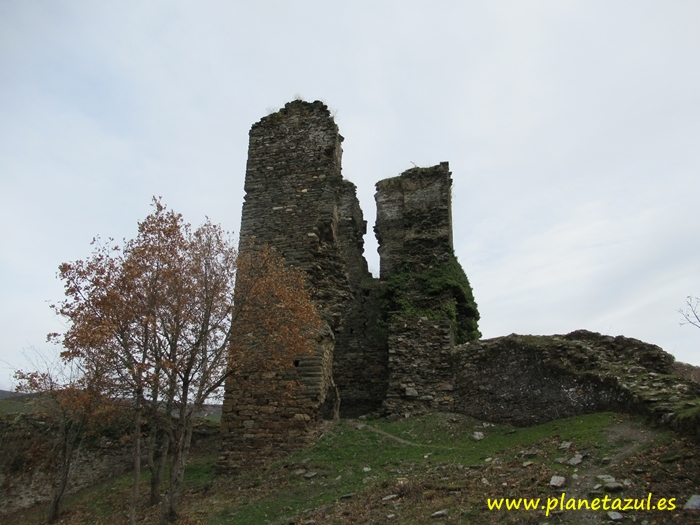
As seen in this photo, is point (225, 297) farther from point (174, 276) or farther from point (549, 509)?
point (549, 509)

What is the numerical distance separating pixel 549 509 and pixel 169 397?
6.68 meters

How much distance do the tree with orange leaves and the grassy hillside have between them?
200 centimetres

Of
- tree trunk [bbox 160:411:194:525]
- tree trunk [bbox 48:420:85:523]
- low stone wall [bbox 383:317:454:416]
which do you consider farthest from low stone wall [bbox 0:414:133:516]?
low stone wall [bbox 383:317:454:416]

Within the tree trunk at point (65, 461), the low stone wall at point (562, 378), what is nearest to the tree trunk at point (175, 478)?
the tree trunk at point (65, 461)

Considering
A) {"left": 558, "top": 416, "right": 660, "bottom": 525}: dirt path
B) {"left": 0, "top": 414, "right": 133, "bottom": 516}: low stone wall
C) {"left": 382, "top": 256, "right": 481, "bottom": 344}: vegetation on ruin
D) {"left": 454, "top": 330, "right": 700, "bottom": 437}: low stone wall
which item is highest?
{"left": 382, "top": 256, "right": 481, "bottom": 344}: vegetation on ruin

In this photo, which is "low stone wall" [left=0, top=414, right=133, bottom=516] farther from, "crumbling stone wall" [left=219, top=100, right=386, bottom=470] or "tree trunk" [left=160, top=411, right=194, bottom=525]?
"tree trunk" [left=160, top=411, right=194, bottom=525]

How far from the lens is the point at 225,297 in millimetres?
10422

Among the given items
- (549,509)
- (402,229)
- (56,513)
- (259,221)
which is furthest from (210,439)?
(549,509)

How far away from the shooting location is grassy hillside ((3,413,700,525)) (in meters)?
6.79

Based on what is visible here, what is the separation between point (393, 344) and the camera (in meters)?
14.0

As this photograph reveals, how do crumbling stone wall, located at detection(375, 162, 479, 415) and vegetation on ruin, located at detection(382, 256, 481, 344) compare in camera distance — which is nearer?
crumbling stone wall, located at detection(375, 162, 479, 415)

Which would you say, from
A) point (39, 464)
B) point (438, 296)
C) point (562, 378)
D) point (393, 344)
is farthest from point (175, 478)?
point (39, 464)

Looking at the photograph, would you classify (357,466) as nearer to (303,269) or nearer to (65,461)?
(303,269)

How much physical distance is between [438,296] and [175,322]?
8280mm
